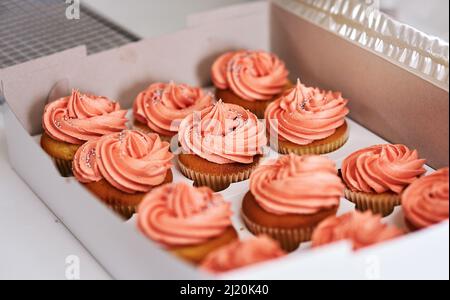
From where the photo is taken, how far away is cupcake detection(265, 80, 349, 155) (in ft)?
7.61

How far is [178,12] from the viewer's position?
357cm

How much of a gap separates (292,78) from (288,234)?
99 cm

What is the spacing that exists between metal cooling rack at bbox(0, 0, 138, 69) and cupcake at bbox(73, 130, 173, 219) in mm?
730

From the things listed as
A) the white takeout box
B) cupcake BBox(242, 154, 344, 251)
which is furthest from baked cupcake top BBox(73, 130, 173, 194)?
cupcake BBox(242, 154, 344, 251)

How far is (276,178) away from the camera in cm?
198

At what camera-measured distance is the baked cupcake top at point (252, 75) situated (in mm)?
2578

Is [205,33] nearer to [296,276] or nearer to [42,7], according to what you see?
[42,7]

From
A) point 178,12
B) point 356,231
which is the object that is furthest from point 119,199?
point 178,12

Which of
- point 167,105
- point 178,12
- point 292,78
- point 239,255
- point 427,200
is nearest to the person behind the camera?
point 239,255

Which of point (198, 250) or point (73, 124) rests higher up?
point (198, 250)

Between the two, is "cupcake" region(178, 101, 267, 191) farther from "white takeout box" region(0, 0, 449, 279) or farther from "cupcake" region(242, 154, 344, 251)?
"cupcake" region(242, 154, 344, 251)

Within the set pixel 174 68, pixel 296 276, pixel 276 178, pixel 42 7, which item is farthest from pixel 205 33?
pixel 296 276

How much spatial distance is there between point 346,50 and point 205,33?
543mm

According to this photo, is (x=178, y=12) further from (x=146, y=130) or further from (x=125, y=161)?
(x=125, y=161)
